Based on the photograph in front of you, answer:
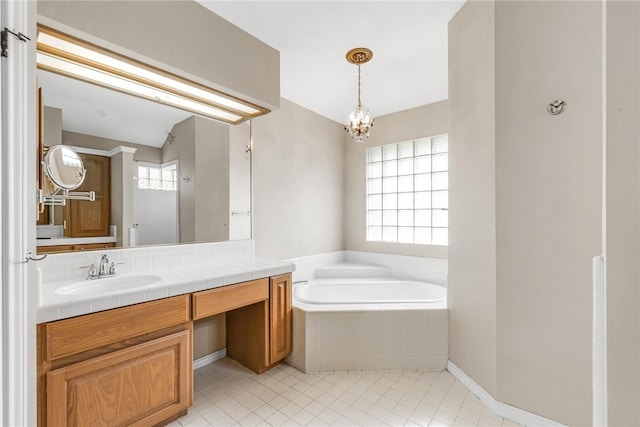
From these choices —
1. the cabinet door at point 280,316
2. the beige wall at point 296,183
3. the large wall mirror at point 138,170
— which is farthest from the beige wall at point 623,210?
the beige wall at point 296,183

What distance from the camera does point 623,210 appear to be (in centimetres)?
51

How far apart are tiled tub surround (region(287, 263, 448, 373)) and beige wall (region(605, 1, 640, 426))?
5.81 feet

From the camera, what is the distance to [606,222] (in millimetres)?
531

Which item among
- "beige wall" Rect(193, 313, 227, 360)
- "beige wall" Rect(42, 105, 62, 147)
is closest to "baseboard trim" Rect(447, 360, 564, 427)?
Answer: "beige wall" Rect(193, 313, 227, 360)

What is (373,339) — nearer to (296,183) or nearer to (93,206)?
(296,183)

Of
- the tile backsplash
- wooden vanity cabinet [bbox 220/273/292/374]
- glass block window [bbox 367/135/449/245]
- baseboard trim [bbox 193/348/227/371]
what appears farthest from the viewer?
glass block window [bbox 367/135/449/245]

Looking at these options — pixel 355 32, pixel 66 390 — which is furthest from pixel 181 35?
pixel 66 390

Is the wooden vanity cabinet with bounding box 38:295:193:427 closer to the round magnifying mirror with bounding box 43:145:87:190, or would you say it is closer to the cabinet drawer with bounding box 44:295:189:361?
the cabinet drawer with bounding box 44:295:189:361

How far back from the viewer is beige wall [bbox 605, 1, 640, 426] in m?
0.50

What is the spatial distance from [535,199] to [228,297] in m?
1.98

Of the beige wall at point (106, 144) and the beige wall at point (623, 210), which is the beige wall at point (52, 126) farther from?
the beige wall at point (623, 210)

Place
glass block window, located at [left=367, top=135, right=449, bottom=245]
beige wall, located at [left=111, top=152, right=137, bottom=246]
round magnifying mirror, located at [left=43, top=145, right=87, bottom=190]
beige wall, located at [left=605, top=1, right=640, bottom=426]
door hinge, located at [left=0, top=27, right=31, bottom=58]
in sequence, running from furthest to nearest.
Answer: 1. glass block window, located at [left=367, top=135, right=449, bottom=245]
2. beige wall, located at [left=111, top=152, right=137, bottom=246]
3. round magnifying mirror, located at [left=43, top=145, right=87, bottom=190]
4. door hinge, located at [left=0, top=27, right=31, bottom=58]
5. beige wall, located at [left=605, top=1, right=640, bottom=426]

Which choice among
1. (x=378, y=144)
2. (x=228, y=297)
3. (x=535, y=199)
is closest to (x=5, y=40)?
(x=228, y=297)

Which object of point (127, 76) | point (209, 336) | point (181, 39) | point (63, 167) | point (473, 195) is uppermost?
point (181, 39)
